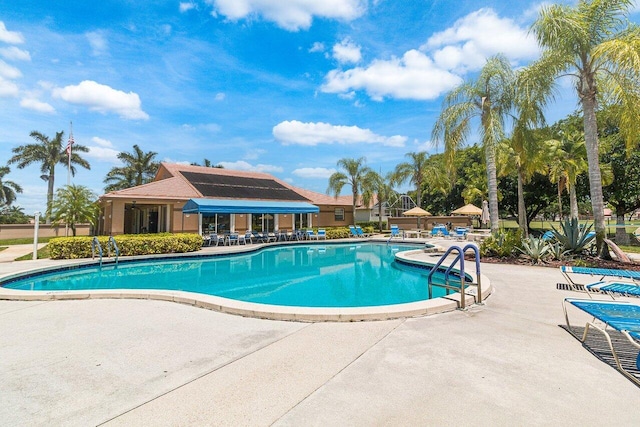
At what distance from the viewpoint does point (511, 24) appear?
35.7 ft

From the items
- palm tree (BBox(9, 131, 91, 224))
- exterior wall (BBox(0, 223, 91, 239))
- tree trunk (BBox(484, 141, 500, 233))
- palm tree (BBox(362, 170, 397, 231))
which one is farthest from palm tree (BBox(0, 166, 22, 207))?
tree trunk (BBox(484, 141, 500, 233))

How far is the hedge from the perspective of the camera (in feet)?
48.8

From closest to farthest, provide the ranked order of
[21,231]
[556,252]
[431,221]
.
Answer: [556,252]
[21,231]
[431,221]

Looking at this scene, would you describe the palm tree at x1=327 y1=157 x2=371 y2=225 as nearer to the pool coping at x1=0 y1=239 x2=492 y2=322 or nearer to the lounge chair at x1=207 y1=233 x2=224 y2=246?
the lounge chair at x1=207 y1=233 x2=224 y2=246

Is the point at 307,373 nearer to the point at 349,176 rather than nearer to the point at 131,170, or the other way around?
the point at 349,176

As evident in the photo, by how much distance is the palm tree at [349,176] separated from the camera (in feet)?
99.9

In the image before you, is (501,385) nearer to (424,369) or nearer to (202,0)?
(424,369)

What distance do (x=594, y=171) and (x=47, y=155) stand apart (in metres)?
49.6

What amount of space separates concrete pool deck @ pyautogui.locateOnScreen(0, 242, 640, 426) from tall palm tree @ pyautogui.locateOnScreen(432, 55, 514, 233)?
9745 mm

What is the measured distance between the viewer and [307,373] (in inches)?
139

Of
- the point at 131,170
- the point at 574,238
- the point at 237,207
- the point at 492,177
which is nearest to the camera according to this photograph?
the point at 574,238

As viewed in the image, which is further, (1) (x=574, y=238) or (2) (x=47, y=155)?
(2) (x=47, y=155)

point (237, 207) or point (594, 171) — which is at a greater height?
point (594, 171)

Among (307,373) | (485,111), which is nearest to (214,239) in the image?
(485,111)
